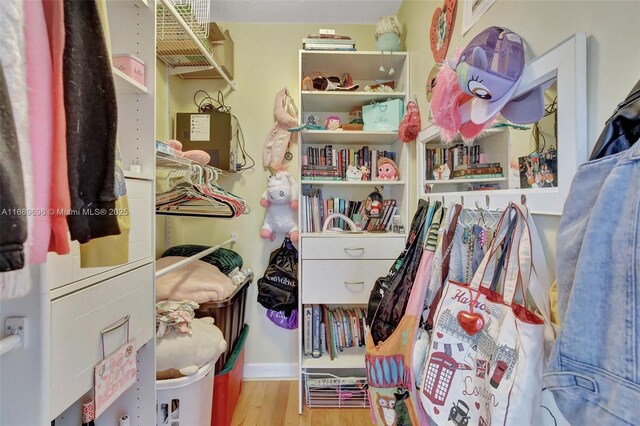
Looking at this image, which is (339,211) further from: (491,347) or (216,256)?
(491,347)

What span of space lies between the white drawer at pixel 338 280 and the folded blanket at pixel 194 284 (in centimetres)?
44

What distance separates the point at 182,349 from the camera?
119cm

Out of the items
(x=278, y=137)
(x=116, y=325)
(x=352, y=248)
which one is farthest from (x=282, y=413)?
(x=278, y=137)

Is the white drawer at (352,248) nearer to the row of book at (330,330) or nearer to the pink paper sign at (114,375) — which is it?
the row of book at (330,330)

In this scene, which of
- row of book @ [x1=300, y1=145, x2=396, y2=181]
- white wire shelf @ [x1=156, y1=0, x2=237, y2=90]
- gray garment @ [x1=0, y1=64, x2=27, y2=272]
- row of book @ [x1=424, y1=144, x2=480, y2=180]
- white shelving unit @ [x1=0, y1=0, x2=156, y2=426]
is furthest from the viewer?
row of book @ [x1=300, y1=145, x2=396, y2=181]

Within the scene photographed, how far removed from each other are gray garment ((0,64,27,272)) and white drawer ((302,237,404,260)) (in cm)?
141

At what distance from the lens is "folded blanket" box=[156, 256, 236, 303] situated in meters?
1.47

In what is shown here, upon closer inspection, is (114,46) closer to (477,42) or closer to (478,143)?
(477,42)

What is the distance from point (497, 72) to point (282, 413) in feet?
6.39

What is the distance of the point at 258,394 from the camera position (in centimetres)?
195

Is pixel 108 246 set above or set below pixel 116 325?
above

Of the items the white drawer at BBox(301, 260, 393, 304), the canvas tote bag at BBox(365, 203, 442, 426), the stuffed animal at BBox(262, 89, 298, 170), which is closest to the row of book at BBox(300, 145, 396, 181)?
the stuffed animal at BBox(262, 89, 298, 170)

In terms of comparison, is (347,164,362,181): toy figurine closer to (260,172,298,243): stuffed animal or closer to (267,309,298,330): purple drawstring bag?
(260,172,298,243): stuffed animal

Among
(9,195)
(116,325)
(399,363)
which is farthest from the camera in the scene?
(399,363)
